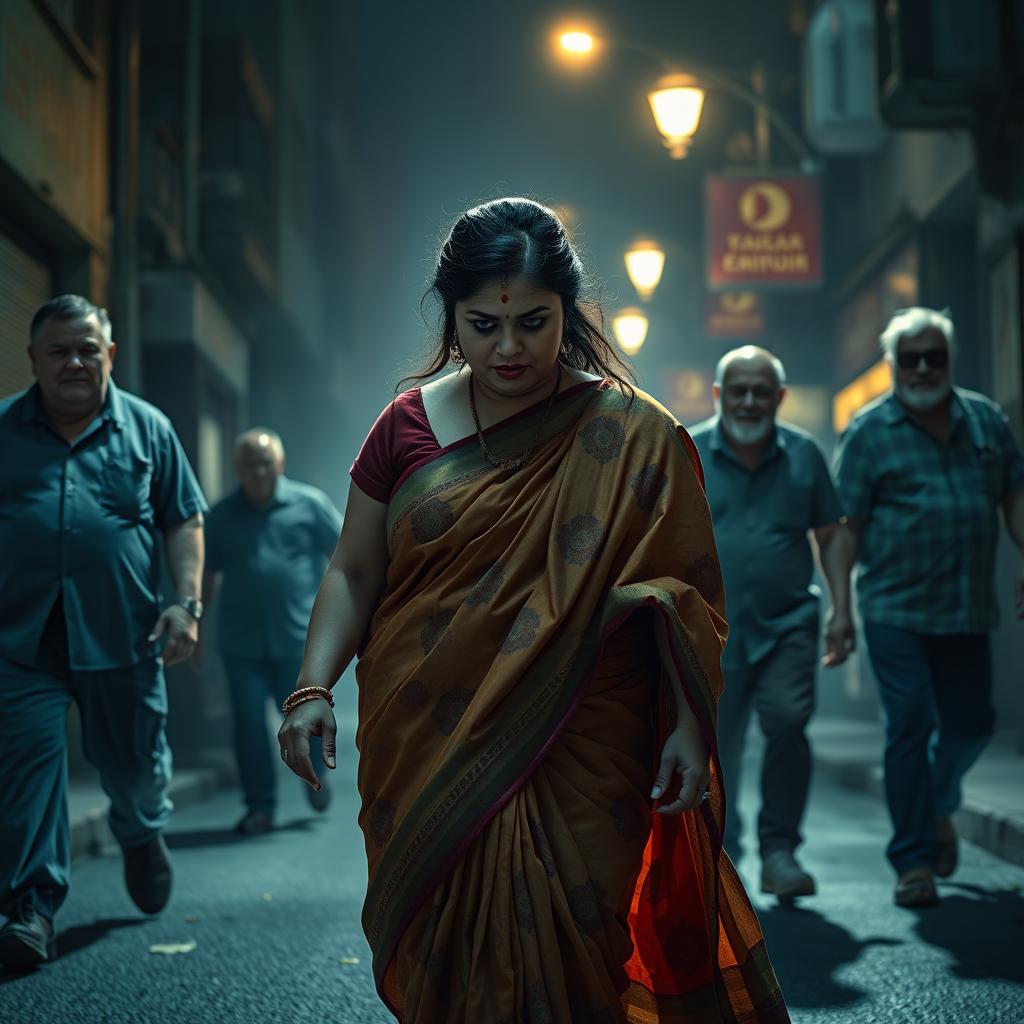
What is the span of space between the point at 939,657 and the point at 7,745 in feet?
11.5

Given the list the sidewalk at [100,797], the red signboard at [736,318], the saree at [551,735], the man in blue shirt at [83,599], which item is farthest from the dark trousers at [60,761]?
the red signboard at [736,318]

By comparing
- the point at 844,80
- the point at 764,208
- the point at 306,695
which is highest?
the point at 844,80

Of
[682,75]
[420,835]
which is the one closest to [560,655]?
[420,835]

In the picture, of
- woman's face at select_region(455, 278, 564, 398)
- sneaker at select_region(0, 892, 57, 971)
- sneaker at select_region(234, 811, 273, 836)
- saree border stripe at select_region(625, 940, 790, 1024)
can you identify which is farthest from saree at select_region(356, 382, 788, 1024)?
sneaker at select_region(234, 811, 273, 836)

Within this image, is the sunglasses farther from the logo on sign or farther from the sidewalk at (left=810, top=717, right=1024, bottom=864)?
the logo on sign

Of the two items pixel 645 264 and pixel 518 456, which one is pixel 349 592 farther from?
pixel 645 264

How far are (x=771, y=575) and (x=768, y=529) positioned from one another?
0.18 m

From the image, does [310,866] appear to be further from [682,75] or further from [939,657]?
[682,75]

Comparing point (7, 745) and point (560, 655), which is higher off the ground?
point (560, 655)

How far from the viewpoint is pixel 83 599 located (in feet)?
19.4

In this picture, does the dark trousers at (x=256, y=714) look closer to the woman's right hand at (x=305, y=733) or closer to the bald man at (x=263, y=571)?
the bald man at (x=263, y=571)

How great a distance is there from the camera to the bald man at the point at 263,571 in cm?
993

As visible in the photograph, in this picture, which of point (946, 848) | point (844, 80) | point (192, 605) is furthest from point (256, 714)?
point (844, 80)

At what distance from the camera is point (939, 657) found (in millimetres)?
6930
